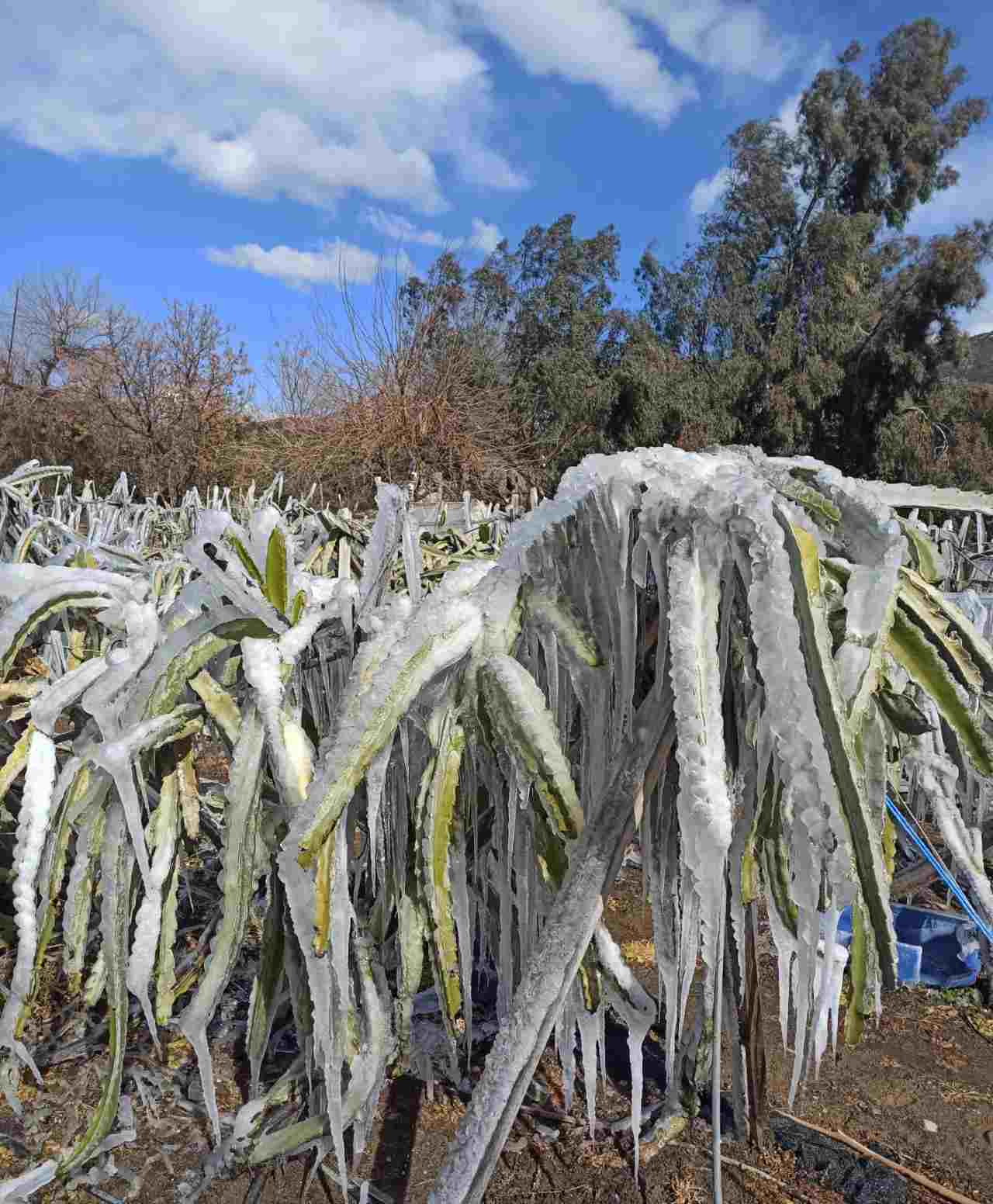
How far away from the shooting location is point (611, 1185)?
135cm

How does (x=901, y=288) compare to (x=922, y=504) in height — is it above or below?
above

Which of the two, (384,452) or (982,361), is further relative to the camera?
(982,361)

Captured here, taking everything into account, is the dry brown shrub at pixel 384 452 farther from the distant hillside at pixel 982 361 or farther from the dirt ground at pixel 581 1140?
the distant hillside at pixel 982 361

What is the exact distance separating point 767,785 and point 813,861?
180mm

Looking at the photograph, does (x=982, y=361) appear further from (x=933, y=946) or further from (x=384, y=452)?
(x=933, y=946)

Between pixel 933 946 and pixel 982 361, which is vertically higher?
pixel 982 361

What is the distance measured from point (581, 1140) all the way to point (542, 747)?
3.47 feet

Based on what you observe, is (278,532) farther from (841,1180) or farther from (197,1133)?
(841,1180)

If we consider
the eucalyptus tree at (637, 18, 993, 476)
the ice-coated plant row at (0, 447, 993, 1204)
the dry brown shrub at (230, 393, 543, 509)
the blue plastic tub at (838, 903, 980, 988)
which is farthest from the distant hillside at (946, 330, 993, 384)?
the ice-coated plant row at (0, 447, 993, 1204)

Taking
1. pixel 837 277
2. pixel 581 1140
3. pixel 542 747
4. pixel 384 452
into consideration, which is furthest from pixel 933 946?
pixel 837 277

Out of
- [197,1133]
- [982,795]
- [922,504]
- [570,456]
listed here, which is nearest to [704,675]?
[922,504]

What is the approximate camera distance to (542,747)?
731mm

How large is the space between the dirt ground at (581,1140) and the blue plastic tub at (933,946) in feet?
0.80

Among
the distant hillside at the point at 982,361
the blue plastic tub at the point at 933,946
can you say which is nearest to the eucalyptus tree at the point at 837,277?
the distant hillside at the point at 982,361
